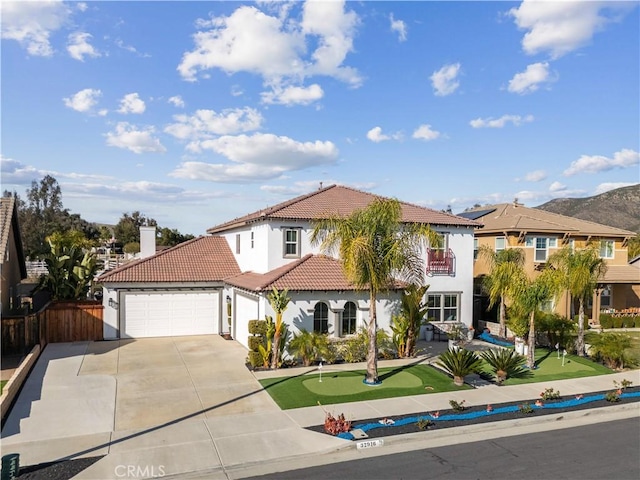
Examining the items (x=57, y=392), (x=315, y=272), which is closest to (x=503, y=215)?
(x=315, y=272)

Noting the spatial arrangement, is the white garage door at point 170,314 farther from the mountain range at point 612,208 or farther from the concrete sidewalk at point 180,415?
the mountain range at point 612,208

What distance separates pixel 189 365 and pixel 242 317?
4147mm

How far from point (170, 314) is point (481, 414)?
15.9m

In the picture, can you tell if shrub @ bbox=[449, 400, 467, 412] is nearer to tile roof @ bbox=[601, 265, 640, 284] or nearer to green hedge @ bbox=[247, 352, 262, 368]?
green hedge @ bbox=[247, 352, 262, 368]

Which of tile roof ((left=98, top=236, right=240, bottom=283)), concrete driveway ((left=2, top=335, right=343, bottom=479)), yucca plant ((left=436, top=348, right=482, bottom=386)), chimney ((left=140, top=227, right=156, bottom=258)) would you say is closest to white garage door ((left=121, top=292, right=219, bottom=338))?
tile roof ((left=98, top=236, right=240, bottom=283))

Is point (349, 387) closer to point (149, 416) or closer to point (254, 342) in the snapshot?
point (254, 342)

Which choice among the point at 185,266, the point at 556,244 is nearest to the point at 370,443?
the point at 185,266

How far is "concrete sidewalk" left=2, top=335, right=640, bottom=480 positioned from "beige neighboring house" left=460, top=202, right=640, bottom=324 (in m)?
10.9

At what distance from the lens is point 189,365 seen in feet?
58.5

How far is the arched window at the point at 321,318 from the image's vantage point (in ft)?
62.6

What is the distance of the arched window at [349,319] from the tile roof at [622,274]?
18115 millimetres

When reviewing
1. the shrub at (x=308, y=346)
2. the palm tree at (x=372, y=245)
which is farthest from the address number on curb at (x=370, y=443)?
the shrub at (x=308, y=346)

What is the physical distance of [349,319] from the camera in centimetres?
1959

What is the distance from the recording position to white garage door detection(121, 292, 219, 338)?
22.8 m
